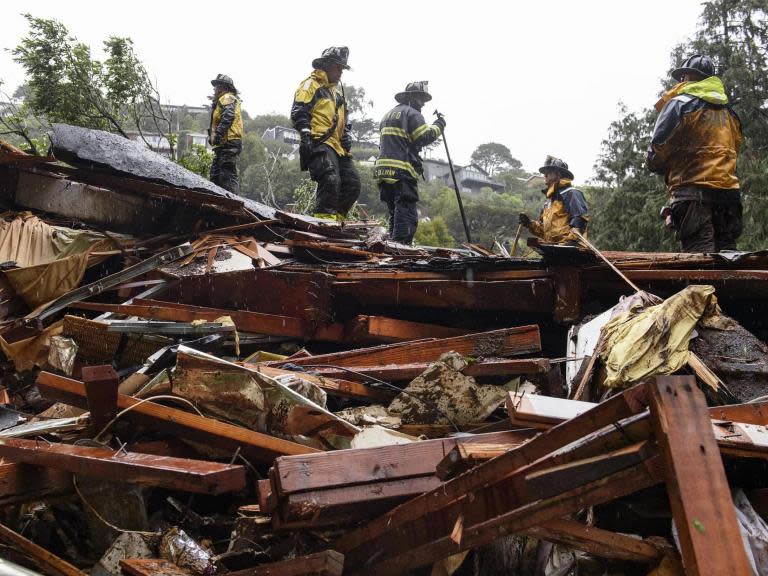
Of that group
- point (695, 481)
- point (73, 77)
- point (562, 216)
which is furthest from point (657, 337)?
point (73, 77)

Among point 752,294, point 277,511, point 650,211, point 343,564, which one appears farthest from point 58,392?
point 650,211

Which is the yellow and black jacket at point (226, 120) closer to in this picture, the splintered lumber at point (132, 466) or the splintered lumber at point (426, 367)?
the splintered lumber at point (426, 367)

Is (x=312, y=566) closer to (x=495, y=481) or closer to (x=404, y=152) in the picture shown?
(x=495, y=481)

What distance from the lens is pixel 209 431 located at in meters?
2.56

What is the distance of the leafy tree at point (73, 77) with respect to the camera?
42.1ft

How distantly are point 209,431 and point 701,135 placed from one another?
15.0 ft

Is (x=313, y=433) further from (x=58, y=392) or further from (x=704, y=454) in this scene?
(x=704, y=454)

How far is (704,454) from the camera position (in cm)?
131

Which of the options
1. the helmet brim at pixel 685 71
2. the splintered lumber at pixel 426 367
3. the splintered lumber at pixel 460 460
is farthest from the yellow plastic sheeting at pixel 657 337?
the helmet brim at pixel 685 71

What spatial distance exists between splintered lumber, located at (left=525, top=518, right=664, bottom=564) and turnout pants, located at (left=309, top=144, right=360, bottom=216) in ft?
19.1

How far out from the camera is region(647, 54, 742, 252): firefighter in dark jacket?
4.75 meters

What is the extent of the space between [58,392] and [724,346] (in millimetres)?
3353

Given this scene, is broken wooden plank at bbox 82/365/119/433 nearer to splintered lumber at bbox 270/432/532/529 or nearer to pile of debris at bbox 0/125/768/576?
pile of debris at bbox 0/125/768/576

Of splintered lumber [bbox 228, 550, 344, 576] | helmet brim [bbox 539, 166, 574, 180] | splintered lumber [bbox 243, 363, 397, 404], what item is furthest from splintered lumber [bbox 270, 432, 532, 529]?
helmet brim [bbox 539, 166, 574, 180]
